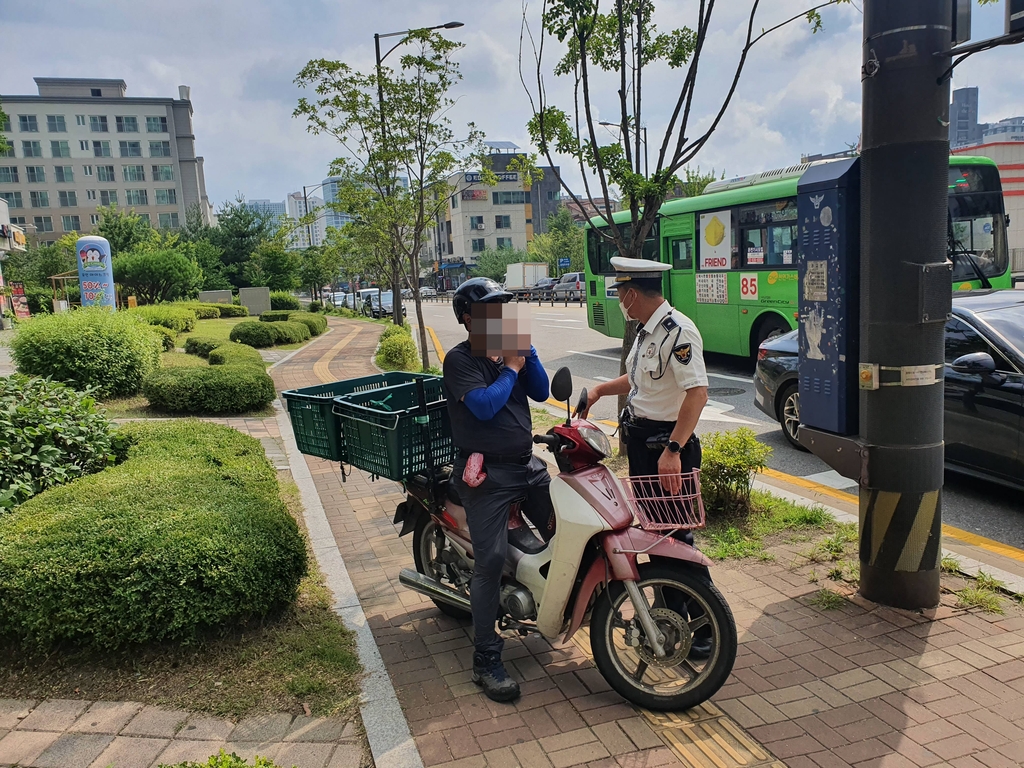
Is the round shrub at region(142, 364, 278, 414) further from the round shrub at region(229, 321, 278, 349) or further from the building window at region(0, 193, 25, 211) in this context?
the building window at region(0, 193, 25, 211)

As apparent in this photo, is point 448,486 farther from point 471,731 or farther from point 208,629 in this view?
point 208,629

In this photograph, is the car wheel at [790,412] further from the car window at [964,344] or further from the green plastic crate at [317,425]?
the green plastic crate at [317,425]

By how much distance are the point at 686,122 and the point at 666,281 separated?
8.48 meters

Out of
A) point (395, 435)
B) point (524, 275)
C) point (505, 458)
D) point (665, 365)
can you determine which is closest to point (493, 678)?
point (505, 458)

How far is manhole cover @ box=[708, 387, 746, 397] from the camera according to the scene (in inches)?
437

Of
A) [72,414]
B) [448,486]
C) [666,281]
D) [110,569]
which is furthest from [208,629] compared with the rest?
[666,281]

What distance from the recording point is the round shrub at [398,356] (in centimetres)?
1546

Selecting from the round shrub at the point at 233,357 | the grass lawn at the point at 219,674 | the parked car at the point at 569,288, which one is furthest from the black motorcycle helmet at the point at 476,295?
the parked car at the point at 569,288

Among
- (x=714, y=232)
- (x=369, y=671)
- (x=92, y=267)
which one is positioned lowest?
(x=369, y=671)

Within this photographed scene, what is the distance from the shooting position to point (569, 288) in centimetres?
4356

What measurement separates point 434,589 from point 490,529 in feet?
2.44

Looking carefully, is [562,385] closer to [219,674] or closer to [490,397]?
[490,397]

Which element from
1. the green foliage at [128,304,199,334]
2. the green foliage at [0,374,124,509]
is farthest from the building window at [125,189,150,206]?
the green foliage at [0,374,124,509]

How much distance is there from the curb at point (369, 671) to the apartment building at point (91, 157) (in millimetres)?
84655
